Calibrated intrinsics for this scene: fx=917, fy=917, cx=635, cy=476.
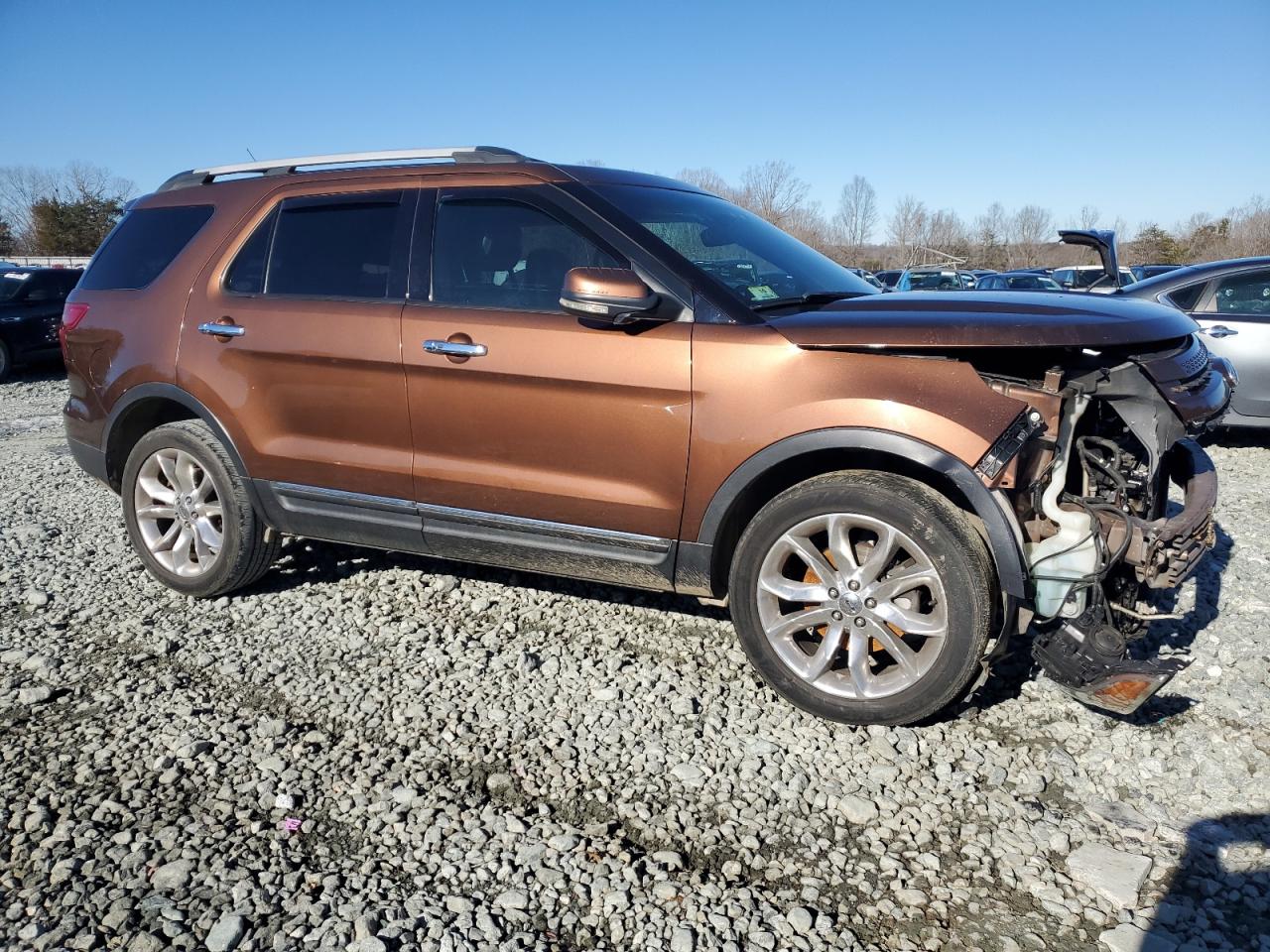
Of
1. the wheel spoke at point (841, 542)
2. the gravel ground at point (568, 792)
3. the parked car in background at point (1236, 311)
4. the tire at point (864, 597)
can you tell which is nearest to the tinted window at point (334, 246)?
the gravel ground at point (568, 792)

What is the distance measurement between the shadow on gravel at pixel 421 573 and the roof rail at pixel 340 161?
191 centimetres

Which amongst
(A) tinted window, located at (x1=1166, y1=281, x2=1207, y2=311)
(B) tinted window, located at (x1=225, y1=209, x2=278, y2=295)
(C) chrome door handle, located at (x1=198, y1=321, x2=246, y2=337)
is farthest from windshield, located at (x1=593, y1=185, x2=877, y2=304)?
(A) tinted window, located at (x1=1166, y1=281, x2=1207, y2=311)

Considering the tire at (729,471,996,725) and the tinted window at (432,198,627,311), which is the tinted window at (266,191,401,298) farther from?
the tire at (729,471,996,725)

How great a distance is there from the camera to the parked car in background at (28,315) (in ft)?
44.2

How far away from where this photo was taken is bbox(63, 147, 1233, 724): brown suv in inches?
121

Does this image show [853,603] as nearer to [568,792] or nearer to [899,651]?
[899,651]

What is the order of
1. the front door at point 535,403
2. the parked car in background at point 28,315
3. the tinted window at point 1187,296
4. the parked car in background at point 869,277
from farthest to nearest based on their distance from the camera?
the parked car in background at point 28,315 → the tinted window at point 1187,296 → the parked car in background at point 869,277 → the front door at point 535,403

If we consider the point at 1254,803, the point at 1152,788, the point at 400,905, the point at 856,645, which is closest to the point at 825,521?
the point at 856,645

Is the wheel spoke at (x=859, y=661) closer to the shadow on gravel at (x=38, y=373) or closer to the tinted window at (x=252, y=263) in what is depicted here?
the tinted window at (x=252, y=263)

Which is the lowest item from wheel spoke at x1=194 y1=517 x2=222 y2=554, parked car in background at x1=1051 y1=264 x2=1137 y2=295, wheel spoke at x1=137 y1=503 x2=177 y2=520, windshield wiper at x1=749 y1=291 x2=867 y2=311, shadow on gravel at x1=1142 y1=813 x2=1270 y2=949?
shadow on gravel at x1=1142 y1=813 x2=1270 y2=949

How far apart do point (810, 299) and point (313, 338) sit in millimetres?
2145

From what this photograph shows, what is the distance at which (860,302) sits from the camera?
3605 mm

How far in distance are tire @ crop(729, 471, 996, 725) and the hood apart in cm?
49

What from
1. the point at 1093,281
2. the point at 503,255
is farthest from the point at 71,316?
the point at 1093,281
